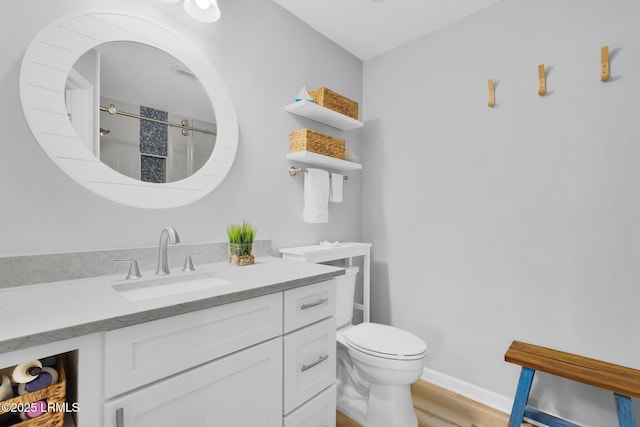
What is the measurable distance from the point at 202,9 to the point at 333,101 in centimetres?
89

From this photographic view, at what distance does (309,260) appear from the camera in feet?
5.78

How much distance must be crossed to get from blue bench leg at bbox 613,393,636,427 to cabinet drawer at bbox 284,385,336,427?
123cm

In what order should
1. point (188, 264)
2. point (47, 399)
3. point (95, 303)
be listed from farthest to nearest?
point (188, 264), point (95, 303), point (47, 399)

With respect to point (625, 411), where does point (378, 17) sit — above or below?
above

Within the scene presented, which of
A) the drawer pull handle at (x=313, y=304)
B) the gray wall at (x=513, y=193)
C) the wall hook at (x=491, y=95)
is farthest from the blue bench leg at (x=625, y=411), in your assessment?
the wall hook at (x=491, y=95)

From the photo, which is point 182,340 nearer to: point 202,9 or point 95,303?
point 95,303

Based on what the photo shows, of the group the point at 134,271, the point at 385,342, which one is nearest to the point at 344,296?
the point at 385,342

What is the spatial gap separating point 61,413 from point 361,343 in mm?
1223

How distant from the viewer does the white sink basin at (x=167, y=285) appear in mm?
1090

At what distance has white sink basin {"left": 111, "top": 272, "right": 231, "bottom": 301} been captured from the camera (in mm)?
1090

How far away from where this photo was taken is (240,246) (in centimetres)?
147

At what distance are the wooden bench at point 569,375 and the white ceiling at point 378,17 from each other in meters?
2.08

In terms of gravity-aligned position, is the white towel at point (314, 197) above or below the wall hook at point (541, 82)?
below

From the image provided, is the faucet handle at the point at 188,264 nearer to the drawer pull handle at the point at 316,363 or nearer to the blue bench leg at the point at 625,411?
the drawer pull handle at the point at 316,363
